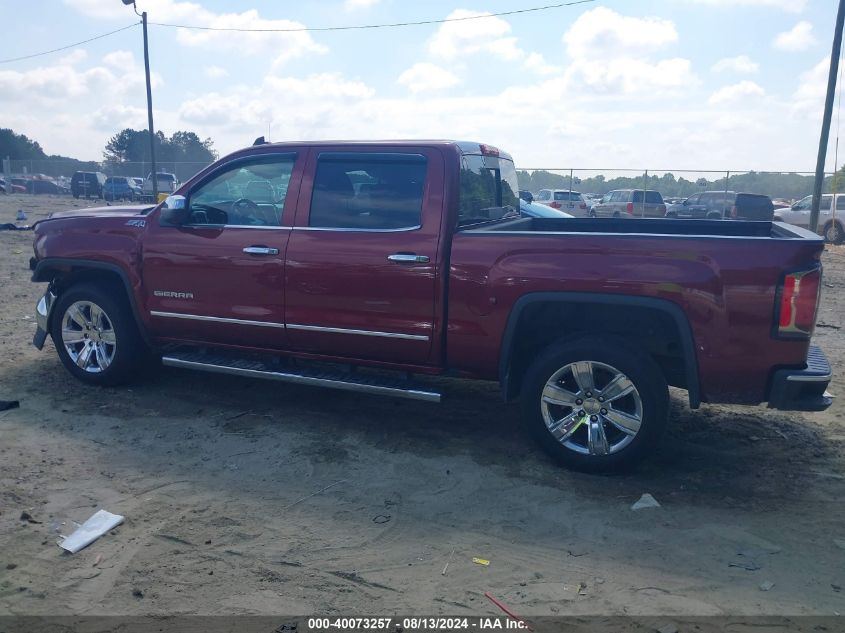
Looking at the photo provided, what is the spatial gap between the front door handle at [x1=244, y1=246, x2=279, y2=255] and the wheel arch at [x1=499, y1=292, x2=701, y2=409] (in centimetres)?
178

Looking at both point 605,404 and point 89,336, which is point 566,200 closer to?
point 89,336

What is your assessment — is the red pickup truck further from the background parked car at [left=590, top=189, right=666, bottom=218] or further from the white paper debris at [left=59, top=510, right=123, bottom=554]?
the background parked car at [left=590, top=189, right=666, bottom=218]

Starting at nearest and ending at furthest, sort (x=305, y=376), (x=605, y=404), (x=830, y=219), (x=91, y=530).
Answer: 1. (x=91, y=530)
2. (x=605, y=404)
3. (x=305, y=376)
4. (x=830, y=219)

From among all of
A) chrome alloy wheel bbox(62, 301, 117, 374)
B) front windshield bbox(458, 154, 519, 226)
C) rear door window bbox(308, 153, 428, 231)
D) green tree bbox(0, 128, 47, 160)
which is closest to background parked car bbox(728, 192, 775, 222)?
front windshield bbox(458, 154, 519, 226)

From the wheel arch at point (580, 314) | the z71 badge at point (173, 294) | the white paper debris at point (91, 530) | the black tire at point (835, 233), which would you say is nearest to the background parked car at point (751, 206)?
the black tire at point (835, 233)

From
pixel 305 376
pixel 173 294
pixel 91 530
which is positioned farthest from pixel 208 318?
pixel 91 530

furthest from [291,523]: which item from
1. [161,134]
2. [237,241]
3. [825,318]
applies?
[161,134]

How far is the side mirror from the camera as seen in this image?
5625mm

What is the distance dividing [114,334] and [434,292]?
9.28 ft

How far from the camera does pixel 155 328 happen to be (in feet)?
19.2

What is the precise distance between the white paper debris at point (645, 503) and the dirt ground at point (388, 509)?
0.06 metres

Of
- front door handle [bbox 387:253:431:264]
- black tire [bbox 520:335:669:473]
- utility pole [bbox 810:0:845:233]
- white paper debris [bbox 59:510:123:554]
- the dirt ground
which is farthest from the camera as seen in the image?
utility pole [bbox 810:0:845:233]

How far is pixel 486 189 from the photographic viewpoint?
223 inches

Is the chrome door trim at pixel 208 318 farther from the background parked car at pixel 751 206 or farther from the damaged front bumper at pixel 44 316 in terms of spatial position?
the background parked car at pixel 751 206
